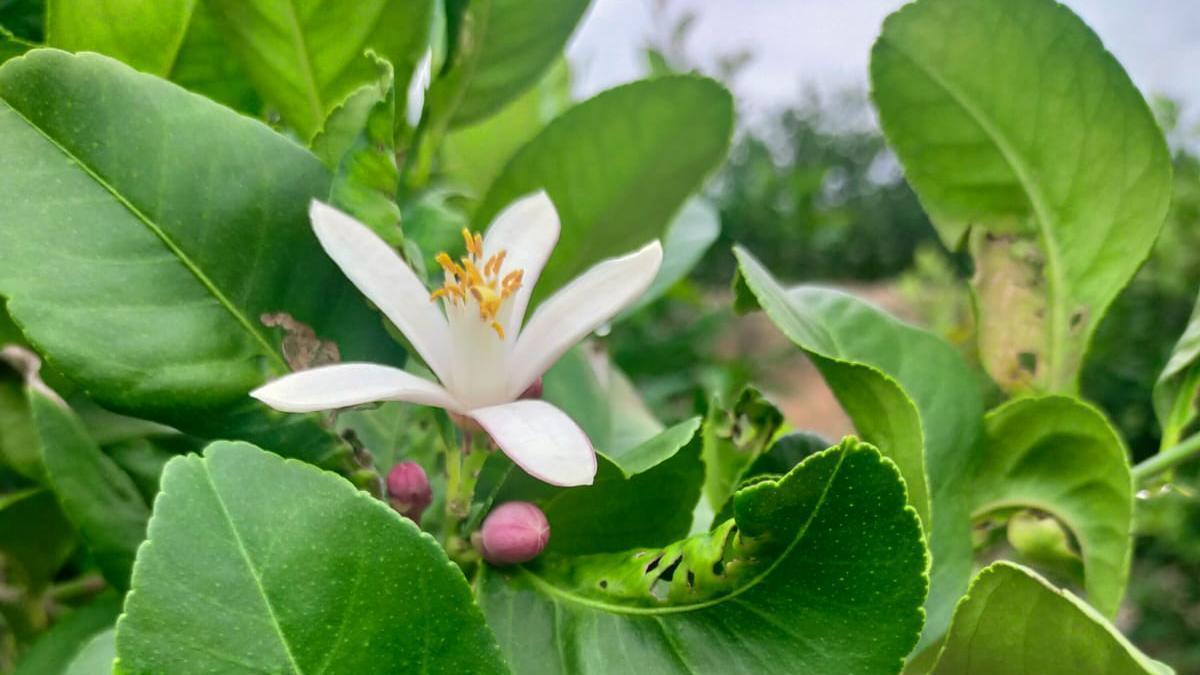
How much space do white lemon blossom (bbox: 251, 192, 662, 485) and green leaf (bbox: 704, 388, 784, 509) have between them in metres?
0.12

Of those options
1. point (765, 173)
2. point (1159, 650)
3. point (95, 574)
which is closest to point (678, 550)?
point (95, 574)

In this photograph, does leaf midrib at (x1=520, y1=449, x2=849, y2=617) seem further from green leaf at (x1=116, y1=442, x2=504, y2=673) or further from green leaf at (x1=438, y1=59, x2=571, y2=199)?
green leaf at (x1=438, y1=59, x2=571, y2=199)

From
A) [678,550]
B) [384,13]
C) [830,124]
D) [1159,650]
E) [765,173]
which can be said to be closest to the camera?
[678,550]

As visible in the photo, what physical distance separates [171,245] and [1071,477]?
0.42 m

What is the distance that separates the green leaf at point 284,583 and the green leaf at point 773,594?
5 cm

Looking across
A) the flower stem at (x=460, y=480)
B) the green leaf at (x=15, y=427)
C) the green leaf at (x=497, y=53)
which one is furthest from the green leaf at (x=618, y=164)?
the green leaf at (x=15, y=427)

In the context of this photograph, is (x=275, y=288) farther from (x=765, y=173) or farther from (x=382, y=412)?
(x=765, y=173)

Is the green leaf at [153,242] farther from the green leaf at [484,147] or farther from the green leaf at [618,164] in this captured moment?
the green leaf at [484,147]

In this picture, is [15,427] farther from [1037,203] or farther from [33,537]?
[1037,203]

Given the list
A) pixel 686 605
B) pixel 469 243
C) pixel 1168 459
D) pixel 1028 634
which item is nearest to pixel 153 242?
pixel 469 243

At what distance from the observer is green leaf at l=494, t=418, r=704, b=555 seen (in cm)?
40

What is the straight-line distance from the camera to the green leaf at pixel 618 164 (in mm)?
554

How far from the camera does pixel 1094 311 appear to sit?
1.71ft

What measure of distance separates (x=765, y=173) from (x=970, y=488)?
3372 millimetres
